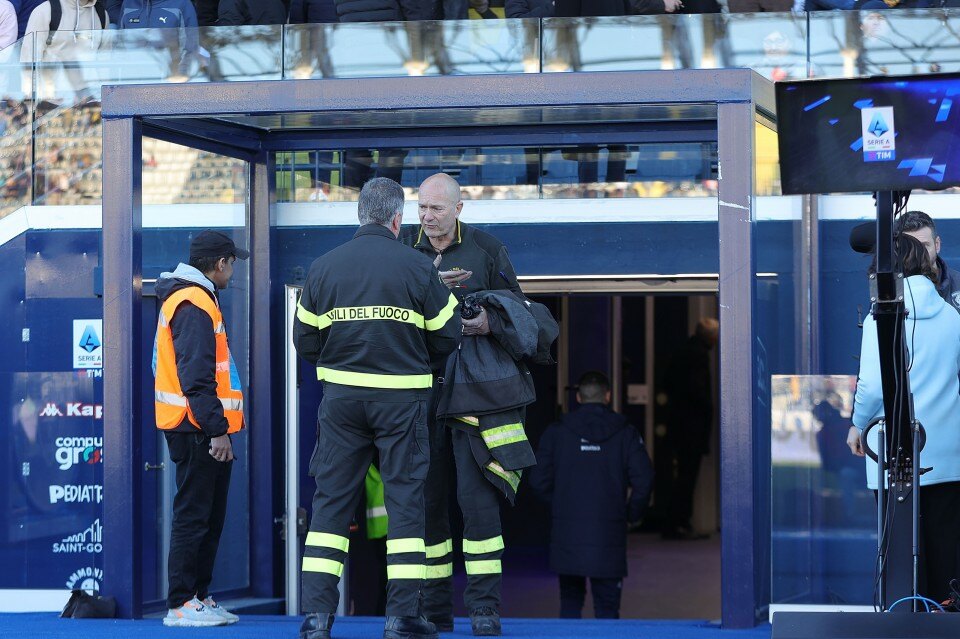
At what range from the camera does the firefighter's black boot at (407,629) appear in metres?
5.32

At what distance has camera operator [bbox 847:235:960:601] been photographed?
5.34m

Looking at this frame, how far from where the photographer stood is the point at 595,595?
851cm

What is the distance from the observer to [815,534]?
6809 mm

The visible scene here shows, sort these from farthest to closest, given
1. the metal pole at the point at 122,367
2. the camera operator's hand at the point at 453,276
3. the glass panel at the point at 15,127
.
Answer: the glass panel at the point at 15,127, the metal pole at the point at 122,367, the camera operator's hand at the point at 453,276

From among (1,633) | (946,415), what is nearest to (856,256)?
(946,415)

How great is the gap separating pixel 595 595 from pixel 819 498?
2.07m

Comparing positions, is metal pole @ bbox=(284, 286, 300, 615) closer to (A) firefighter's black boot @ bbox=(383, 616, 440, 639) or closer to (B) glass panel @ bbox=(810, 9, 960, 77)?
(A) firefighter's black boot @ bbox=(383, 616, 440, 639)

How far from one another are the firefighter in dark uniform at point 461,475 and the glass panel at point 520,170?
175cm

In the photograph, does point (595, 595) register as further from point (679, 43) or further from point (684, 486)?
point (684, 486)

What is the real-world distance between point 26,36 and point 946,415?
525 centimetres

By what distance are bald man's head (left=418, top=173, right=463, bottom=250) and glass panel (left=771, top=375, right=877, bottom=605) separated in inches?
71.7

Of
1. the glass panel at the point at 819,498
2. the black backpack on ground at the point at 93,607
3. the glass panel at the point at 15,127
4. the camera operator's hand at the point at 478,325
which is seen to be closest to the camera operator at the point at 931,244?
the glass panel at the point at 819,498

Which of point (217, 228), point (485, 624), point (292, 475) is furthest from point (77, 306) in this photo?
point (485, 624)

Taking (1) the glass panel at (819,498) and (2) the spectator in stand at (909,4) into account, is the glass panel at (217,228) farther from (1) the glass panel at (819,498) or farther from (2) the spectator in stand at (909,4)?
(2) the spectator in stand at (909,4)
